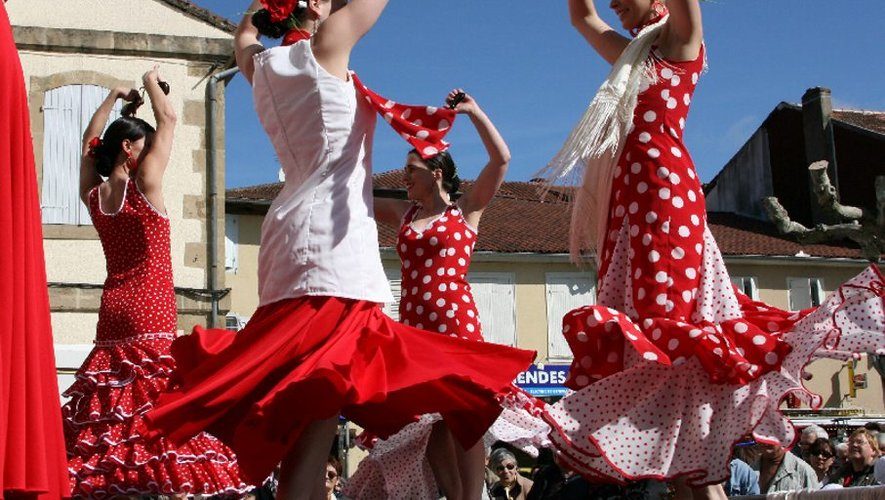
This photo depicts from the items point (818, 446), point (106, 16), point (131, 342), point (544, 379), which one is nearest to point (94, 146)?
point (131, 342)

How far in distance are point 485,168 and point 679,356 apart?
6.90ft

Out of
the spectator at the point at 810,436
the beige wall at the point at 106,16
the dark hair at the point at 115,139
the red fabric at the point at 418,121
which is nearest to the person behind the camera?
the red fabric at the point at 418,121

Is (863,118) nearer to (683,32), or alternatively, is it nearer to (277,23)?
(683,32)

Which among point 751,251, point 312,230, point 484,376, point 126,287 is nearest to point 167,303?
point 126,287

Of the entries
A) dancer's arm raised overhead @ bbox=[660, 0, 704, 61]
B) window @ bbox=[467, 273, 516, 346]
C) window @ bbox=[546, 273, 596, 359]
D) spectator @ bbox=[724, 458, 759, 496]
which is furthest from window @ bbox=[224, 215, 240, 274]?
dancer's arm raised overhead @ bbox=[660, 0, 704, 61]

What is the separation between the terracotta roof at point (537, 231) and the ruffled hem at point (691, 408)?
29870 mm

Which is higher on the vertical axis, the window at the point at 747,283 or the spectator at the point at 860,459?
the window at the point at 747,283

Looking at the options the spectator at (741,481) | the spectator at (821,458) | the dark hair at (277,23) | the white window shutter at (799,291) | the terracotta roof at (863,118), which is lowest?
the spectator at (821,458)

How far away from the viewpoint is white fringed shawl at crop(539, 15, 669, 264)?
455 cm

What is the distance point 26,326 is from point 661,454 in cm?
201

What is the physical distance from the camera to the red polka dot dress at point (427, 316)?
19.4 ft

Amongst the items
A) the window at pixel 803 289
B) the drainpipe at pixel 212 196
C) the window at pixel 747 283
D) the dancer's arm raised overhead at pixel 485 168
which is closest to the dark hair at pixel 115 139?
the dancer's arm raised overhead at pixel 485 168

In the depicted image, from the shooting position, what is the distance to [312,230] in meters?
4.16

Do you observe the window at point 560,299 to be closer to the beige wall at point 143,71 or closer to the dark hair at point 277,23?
the beige wall at point 143,71
